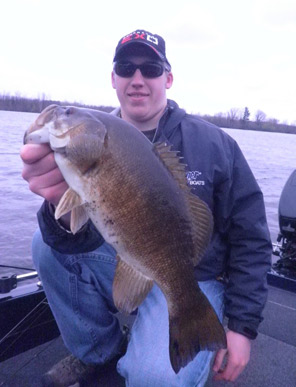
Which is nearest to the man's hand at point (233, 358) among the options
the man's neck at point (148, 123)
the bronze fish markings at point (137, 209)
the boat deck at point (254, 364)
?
the bronze fish markings at point (137, 209)

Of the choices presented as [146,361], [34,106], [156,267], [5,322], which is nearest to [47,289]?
[5,322]

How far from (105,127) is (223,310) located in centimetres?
158

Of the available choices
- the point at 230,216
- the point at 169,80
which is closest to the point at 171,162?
the point at 230,216

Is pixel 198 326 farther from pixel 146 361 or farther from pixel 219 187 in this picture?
pixel 219 187

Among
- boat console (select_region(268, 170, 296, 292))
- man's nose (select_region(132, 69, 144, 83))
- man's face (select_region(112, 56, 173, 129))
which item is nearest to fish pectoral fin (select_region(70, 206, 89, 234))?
man's face (select_region(112, 56, 173, 129))

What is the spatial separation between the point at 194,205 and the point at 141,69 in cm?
148

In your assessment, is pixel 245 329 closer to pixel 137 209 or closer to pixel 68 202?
pixel 137 209

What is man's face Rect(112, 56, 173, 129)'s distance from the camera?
2.99 m

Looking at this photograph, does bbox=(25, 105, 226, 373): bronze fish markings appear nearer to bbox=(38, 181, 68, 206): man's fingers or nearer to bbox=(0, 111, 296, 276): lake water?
bbox=(38, 181, 68, 206): man's fingers

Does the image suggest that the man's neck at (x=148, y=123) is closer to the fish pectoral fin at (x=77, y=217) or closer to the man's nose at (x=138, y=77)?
the man's nose at (x=138, y=77)

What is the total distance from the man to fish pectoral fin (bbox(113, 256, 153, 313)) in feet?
1.18

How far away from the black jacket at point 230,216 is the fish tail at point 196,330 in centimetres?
44

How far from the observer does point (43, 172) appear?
6.07 ft

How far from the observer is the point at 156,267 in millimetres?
1883
